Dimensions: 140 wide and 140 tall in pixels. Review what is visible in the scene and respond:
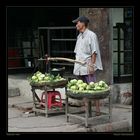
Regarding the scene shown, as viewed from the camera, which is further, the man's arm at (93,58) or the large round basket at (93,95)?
the man's arm at (93,58)

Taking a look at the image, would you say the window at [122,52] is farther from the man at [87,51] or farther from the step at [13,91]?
the step at [13,91]

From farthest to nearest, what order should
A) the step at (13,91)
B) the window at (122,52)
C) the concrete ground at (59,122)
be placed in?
the step at (13,91) → the window at (122,52) → the concrete ground at (59,122)

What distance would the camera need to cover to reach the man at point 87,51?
8.13 m

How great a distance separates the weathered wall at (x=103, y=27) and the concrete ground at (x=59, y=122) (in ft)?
3.72

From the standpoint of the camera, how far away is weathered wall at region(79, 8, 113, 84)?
9508mm

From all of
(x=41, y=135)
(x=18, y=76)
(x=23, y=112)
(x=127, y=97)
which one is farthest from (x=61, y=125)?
(x=18, y=76)

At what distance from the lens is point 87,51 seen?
27.0 ft

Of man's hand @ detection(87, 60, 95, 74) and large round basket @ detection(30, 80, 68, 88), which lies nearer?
man's hand @ detection(87, 60, 95, 74)

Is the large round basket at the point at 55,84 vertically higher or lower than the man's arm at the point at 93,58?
lower

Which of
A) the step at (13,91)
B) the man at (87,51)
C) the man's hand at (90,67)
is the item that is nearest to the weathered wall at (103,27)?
the man at (87,51)

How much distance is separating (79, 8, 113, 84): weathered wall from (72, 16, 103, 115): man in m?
1.30

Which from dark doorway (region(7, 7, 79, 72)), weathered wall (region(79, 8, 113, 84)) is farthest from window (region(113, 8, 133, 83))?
dark doorway (region(7, 7, 79, 72))

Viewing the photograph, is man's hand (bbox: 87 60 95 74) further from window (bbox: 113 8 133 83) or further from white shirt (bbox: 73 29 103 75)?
window (bbox: 113 8 133 83)

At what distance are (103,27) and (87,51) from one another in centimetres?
151
